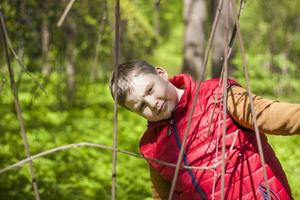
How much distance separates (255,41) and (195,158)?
2102cm

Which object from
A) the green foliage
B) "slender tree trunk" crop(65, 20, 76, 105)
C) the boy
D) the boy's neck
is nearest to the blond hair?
the boy

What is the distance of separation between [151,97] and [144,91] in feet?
0.08

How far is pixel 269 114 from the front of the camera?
44.8 inches

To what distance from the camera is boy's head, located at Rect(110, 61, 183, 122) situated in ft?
4.46

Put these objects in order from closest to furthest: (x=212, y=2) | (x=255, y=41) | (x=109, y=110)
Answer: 1. (x=212, y=2)
2. (x=109, y=110)
3. (x=255, y=41)

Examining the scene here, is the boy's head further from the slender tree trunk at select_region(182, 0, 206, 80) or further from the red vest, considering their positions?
the slender tree trunk at select_region(182, 0, 206, 80)

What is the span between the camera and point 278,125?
3.62 feet

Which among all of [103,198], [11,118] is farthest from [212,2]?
[103,198]

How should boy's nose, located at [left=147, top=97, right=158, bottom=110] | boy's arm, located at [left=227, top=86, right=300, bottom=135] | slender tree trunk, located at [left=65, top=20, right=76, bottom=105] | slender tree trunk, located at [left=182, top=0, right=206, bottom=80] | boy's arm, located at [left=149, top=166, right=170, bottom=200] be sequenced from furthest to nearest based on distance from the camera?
slender tree trunk, located at [left=65, top=20, right=76, bottom=105]
slender tree trunk, located at [left=182, top=0, right=206, bottom=80]
boy's arm, located at [left=149, top=166, right=170, bottom=200]
boy's nose, located at [left=147, top=97, right=158, bottom=110]
boy's arm, located at [left=227, top=86, right=300, bottom=135]

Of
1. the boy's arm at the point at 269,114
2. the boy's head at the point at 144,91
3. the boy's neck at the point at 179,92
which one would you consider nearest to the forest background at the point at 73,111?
the boy's head at the point at 144,91

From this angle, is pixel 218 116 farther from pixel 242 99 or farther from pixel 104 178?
pixel 104 178

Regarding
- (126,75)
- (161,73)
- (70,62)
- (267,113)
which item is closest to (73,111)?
(70,62)

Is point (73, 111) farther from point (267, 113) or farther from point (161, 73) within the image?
point (267, 113)

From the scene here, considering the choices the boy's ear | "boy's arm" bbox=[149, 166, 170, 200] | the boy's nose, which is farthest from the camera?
"boy's arm" bbox=[149, 166, 170, 200]
